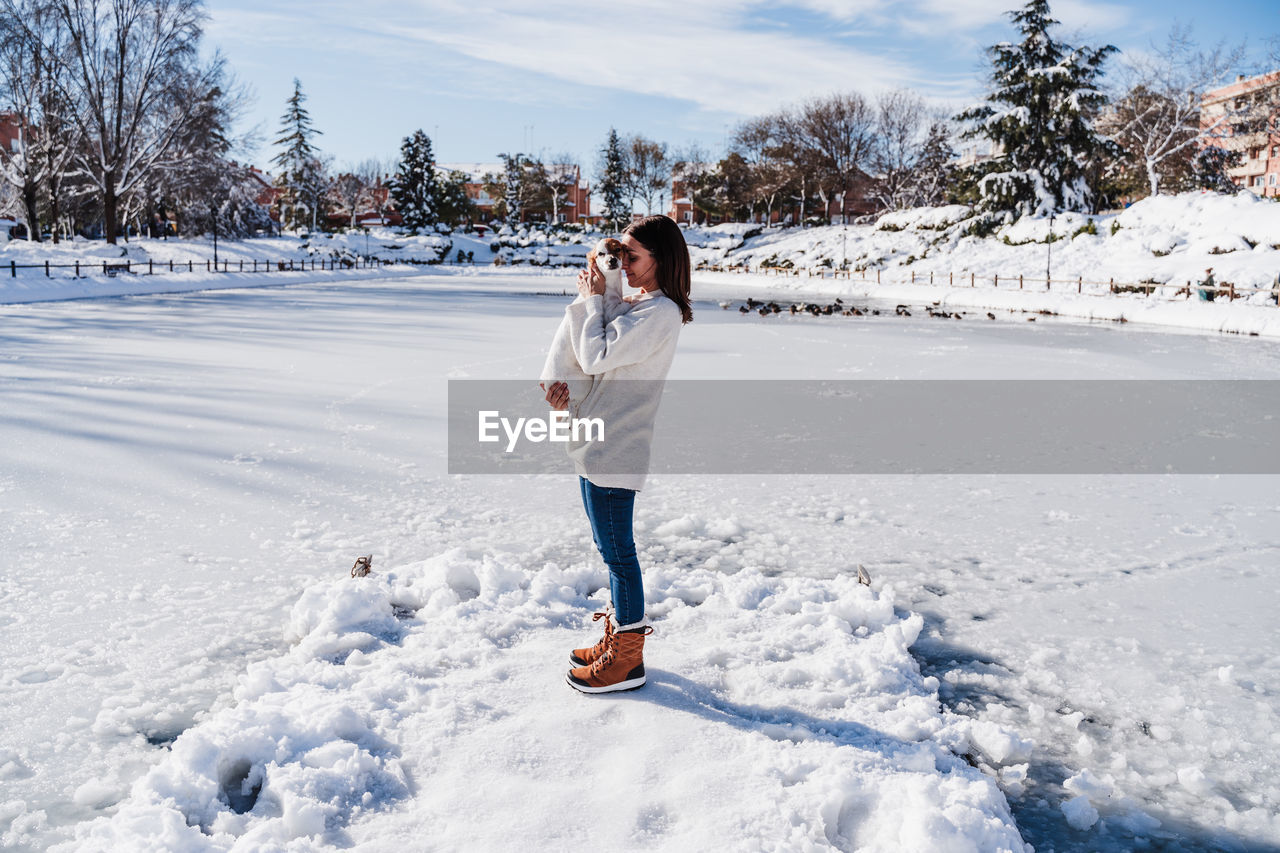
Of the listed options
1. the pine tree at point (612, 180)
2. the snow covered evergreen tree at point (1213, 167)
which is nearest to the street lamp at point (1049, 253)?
the snow covered evergreen tree at point (1213, 167)

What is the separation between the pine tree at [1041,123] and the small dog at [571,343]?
46933mm

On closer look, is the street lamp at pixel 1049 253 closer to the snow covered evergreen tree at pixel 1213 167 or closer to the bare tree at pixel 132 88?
the snow covered evergreen tree at pixel 1213 167

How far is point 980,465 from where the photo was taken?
6863 millimetres

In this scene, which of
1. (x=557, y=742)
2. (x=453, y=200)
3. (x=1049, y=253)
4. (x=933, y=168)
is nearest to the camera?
(x=557, y=742)

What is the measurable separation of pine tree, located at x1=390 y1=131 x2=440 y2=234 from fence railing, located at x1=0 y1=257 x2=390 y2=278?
13.8 metres

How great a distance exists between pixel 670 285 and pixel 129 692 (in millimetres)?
2336

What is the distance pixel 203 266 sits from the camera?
42406mm

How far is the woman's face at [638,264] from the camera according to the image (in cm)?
271

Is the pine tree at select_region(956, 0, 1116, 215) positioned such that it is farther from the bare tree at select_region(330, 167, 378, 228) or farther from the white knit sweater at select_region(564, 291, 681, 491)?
the bare tree at select_region(330, 167, 378, 228)

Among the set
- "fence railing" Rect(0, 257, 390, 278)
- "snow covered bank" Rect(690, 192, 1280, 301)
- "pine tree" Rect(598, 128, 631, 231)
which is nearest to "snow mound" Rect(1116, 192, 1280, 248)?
"snow covered bank" Rect(690, 192, 1280, 301)

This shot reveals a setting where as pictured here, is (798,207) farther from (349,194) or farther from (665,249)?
(665,249)

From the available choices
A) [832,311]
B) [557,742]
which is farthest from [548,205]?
[557,742]

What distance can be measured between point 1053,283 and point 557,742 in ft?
123

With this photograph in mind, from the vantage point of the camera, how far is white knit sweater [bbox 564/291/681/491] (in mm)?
2631
